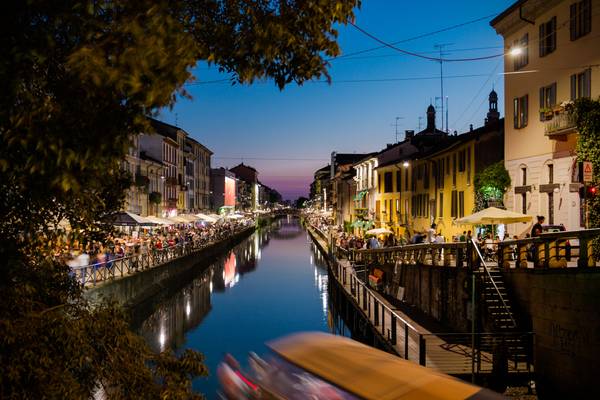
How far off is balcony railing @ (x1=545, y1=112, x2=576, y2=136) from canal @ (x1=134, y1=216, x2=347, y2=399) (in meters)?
13.4

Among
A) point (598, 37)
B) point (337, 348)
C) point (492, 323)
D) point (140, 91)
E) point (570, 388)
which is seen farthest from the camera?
point (598, 37)

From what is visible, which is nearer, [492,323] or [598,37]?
[492,323]

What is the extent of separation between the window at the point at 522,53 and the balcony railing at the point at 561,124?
185 inches

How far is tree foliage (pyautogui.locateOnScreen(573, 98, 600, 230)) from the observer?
55.8 ft

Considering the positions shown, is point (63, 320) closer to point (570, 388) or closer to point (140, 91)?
point (140, 91)

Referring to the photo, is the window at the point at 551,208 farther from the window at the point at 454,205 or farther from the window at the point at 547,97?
the window at the point at 454,205

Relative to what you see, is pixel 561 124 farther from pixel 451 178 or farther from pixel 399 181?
pixel 399 181

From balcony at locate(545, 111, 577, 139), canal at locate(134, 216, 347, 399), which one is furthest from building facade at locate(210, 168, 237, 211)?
balcony at locate(545, 111, 577, 139)

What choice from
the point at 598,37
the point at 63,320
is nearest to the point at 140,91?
the point at 63,320

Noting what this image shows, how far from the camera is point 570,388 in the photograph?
12.8m

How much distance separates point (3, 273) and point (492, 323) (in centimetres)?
1412

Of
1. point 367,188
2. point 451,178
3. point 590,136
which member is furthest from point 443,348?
point 367,188

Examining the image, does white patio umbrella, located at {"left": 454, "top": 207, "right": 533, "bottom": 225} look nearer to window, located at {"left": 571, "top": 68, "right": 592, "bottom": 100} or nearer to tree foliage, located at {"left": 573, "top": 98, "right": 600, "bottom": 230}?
tree foliage, located at {"left": 573, "top": 98, "right": 600, "bottom": 230}

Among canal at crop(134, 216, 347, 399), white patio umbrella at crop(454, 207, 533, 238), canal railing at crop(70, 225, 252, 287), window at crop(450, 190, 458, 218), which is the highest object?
window at crop(450, 190, 458, 218)
